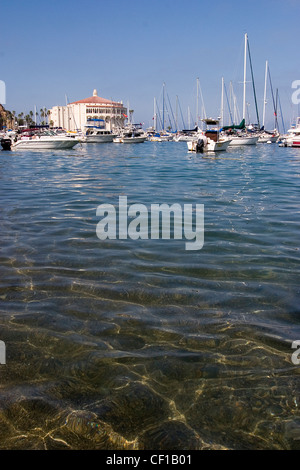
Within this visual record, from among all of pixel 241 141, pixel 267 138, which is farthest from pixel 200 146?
pixel 267 138

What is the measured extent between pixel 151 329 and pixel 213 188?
12241 mm

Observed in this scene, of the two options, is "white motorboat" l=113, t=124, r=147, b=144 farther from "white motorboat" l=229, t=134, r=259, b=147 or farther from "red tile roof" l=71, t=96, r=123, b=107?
"red tile roof" l=71, t=96, r=123, b=107

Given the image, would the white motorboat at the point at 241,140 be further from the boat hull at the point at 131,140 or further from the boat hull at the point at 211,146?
the boat hull at the point at 131,140

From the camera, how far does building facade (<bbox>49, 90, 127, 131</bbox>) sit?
129 meters

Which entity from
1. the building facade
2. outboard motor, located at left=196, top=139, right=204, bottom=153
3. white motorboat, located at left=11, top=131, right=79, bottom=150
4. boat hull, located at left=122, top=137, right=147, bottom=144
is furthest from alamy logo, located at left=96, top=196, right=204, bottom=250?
the building facade

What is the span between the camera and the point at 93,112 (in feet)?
428

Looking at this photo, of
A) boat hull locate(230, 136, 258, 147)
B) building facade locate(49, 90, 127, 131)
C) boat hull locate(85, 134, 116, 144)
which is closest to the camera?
boat hull locate(230, 136, 258, 147)

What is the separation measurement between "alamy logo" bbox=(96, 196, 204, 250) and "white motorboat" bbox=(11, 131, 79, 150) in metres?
40.1

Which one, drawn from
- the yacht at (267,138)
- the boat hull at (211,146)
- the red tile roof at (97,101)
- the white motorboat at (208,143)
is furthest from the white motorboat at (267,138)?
the red tile roof at (97,101)

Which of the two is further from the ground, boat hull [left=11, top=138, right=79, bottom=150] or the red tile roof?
the red tile roof

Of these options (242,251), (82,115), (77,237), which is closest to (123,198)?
(77,237)

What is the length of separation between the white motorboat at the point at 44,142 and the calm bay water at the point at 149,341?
1692 inches

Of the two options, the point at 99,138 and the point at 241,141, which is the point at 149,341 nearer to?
the point at 241,141

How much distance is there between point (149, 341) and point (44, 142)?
4810 cm
